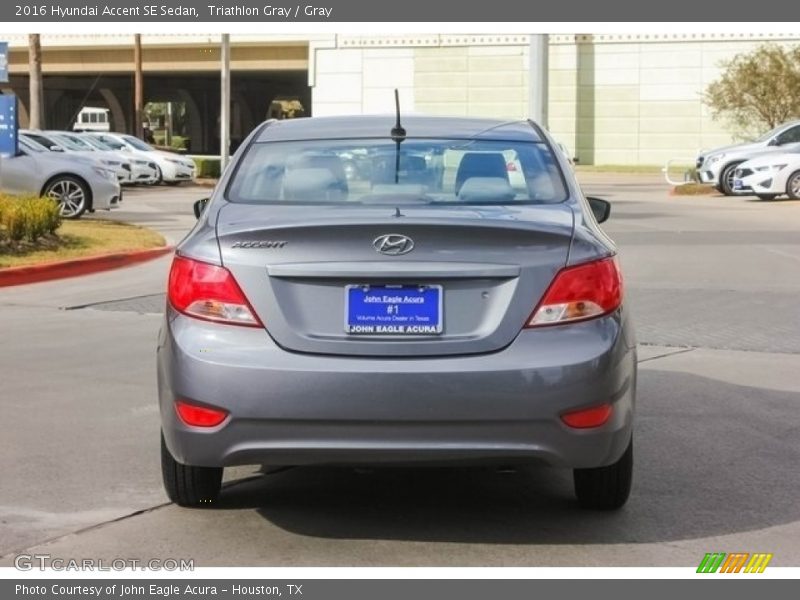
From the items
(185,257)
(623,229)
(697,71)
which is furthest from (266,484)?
(697,71)

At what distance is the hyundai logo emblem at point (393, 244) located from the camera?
16.6ft

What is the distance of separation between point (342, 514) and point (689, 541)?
142 centimetres

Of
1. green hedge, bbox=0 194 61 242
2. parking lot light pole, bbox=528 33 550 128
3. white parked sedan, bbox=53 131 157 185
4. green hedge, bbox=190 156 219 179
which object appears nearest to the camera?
green hedge, bbox=0 194 61 242

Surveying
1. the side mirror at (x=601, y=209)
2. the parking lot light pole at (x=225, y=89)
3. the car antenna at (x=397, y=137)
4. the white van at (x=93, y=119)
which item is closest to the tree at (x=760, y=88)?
the parking lot light pole at (x=225, y=89)

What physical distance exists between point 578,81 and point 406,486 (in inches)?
2183

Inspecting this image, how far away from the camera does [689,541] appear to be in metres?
5.42

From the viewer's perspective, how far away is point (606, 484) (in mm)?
5684

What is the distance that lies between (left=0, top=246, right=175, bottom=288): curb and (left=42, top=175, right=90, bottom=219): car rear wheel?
14.6ft

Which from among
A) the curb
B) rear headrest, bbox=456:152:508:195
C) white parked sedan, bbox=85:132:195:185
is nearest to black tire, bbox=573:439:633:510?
rear headrest, bbox=456:152:508:195

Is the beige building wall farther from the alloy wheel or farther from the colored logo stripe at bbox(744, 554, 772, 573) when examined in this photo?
the colored logo stripe at bbox(744, 554, 772, 573)

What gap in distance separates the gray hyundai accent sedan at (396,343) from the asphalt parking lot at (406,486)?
1.25 feet

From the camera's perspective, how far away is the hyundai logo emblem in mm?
5051

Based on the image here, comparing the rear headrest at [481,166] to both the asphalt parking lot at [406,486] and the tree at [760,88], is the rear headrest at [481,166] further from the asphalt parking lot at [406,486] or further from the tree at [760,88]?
the tree at [760,88]

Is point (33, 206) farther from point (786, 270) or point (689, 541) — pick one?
point (689, 541)
